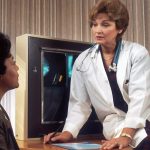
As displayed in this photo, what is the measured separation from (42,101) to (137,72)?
53cm

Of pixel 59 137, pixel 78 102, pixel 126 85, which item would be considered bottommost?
pixel 59 137

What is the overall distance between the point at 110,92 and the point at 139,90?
0.12 metres

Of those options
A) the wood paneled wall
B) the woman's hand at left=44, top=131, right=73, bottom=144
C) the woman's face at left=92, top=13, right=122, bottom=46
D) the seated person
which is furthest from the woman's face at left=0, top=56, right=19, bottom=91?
Answer: the wood paneled wall

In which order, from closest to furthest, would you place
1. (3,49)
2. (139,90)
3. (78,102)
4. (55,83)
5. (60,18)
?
1. (3,49)
2. (139,90)
3. (78,102)
4. (55,83)
5. (60,18)

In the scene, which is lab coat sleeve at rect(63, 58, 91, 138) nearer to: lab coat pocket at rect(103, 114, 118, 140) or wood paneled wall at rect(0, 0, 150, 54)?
lab coat pocket at rect(103, 114, 118, 140)

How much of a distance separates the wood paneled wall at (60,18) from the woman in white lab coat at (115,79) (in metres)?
0.43

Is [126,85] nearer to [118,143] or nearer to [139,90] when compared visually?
[139,90]

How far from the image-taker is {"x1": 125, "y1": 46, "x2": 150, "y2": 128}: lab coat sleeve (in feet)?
4.54

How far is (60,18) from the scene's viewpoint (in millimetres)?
2389

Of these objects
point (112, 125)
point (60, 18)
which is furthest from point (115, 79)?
point (60, 18)

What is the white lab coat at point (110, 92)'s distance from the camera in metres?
1.42

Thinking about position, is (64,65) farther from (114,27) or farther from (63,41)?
(114,27)

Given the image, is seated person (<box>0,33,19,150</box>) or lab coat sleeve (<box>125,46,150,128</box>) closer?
seated person (<box>0,33,19,150</box>)

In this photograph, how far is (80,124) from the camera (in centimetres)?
162
